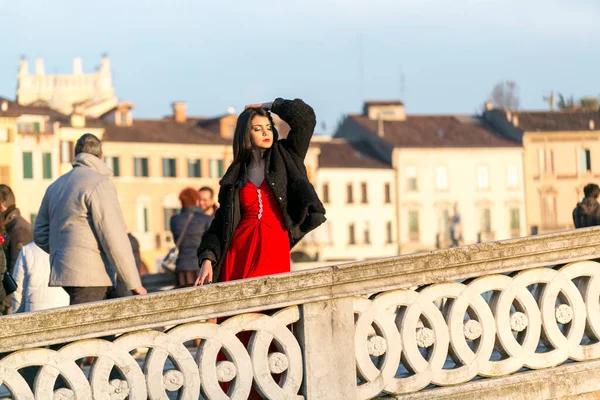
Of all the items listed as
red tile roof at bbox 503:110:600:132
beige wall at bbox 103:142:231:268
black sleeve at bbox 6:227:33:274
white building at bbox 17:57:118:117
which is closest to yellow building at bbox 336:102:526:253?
red tile roof at bbox 503:110:600:132

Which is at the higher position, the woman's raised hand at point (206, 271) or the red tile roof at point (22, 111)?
the red tile roof at point (22, 111)

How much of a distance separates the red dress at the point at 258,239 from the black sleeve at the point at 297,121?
0.78 feet

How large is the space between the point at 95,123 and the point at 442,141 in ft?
69.0

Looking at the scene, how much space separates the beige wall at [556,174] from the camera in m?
89.4

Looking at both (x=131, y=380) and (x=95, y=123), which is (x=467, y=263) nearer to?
(x=131, y=380)

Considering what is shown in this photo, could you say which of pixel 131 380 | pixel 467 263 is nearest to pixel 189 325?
pixel 131 380

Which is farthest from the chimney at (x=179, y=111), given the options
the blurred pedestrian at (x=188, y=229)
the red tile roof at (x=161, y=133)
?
the blurred pedestrian at (x=188, y=229)

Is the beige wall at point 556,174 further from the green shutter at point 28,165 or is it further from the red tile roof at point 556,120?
the green shutter at point 28,165

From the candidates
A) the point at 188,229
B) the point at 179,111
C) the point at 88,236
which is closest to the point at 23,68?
the point at 179,111

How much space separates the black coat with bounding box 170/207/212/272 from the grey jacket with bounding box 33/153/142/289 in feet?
16.0

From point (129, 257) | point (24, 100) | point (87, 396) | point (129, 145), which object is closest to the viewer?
point (87, 396)

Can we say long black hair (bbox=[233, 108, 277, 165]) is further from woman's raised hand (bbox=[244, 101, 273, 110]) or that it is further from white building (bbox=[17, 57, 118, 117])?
white building (bbox=[17, 57, 118, 117])

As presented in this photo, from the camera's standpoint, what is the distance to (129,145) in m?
77.9

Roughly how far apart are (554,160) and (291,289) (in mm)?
84553
